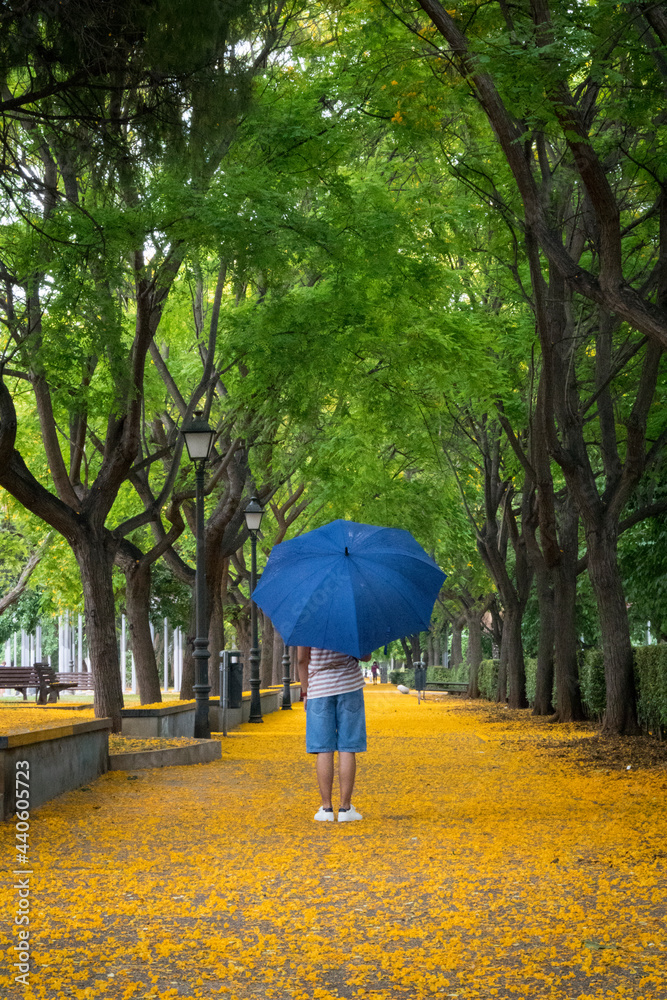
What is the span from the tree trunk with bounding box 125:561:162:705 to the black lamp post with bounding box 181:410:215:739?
4.11 m

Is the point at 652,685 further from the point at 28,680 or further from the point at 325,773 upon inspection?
the point at 28,680

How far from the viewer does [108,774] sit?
11352 mm

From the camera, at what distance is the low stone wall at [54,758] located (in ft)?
26.6

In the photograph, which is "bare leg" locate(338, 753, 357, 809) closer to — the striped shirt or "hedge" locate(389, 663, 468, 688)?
the striped shirt

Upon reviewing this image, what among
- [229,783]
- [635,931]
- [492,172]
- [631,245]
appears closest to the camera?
[635,931]

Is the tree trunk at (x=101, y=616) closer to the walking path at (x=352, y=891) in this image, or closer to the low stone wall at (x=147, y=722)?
the low stone wall at (x=147, y=722)

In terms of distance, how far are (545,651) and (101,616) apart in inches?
423

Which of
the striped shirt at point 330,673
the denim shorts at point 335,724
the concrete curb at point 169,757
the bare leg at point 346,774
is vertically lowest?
the concrete curb at point 169,757

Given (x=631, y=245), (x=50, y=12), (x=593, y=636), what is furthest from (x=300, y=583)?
(x=593, y=636)

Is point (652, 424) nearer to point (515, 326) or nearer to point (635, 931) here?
point (515, 326)

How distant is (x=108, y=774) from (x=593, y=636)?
29.8m

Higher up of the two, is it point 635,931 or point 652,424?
point 652,424

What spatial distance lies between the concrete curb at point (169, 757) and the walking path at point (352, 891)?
0.56 meters
